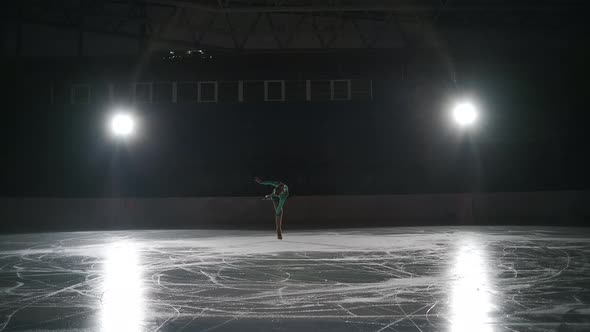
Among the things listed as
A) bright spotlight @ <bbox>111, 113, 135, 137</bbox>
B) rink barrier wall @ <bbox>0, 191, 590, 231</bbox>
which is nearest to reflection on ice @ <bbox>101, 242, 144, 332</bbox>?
rink barrier wall @ <bbox>0, 191, 590, 231</bbox>

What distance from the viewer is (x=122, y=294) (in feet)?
16.8

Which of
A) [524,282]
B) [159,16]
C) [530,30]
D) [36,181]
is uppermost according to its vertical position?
[159,16]

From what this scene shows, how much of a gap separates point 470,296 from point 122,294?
4.14m

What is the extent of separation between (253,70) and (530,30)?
10737 millimetres

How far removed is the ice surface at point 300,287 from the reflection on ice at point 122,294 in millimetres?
13

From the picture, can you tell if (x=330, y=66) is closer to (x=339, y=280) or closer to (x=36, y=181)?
(x=339, y=280)

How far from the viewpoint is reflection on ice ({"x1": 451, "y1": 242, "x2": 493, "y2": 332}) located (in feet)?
12.7

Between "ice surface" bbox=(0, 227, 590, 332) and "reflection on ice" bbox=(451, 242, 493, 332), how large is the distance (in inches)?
0.7

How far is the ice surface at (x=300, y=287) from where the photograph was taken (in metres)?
4.00

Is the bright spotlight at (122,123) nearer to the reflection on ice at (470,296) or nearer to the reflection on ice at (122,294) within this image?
the reflection on ice at (122,294)

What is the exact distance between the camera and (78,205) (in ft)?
56.7

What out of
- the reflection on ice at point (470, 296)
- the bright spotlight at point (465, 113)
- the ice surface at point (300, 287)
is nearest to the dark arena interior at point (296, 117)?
the bright spotlight at point (465, 113)

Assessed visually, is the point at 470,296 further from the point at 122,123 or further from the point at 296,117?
the point at 122,123

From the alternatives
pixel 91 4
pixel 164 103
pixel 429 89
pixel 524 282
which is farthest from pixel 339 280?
pixel 91 4
